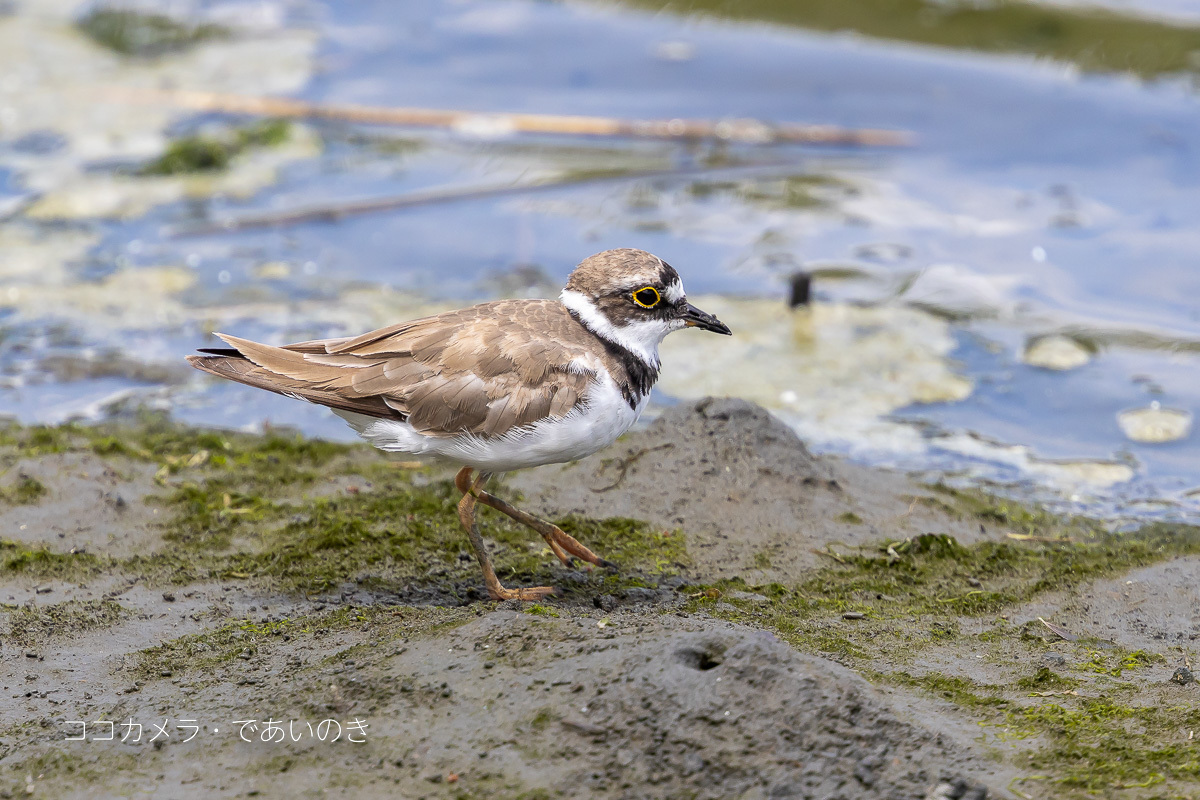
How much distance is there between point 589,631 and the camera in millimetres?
4152

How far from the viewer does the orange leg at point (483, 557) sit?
5.14 m

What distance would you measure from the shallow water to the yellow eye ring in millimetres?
2263

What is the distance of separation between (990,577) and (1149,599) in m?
0.68

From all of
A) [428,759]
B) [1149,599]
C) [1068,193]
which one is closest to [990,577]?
[1149,599]

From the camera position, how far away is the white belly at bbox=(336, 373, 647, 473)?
5.05m

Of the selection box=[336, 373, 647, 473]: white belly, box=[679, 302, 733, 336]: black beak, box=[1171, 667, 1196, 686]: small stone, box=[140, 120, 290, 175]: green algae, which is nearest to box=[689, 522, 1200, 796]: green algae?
box=[1171, 667, 1196, 686]: small stone

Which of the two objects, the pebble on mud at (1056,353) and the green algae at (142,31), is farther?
the green algae at (142,31)

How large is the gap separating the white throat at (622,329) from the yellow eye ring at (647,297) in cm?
8

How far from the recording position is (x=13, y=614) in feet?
16.0

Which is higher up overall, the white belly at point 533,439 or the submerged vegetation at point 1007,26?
the submerged vegetation at point 1007,26

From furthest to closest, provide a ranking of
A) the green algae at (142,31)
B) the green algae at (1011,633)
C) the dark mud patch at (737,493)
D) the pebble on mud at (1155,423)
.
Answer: the green algae at (142,31), the pebble on mud at (1155,423), the dark mud patch at (737,493), the green algae at (1011,633)

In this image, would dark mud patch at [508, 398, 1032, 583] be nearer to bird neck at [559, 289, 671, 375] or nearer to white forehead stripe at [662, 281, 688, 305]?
bird neck at [559, 289, 671, 375]

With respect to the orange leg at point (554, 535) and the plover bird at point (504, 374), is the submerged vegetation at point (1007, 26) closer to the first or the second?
the plover bird at point (504, 374)

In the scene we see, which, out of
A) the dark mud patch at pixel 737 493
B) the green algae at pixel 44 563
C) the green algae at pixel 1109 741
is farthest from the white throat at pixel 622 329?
the green algae at pixel 44 563
